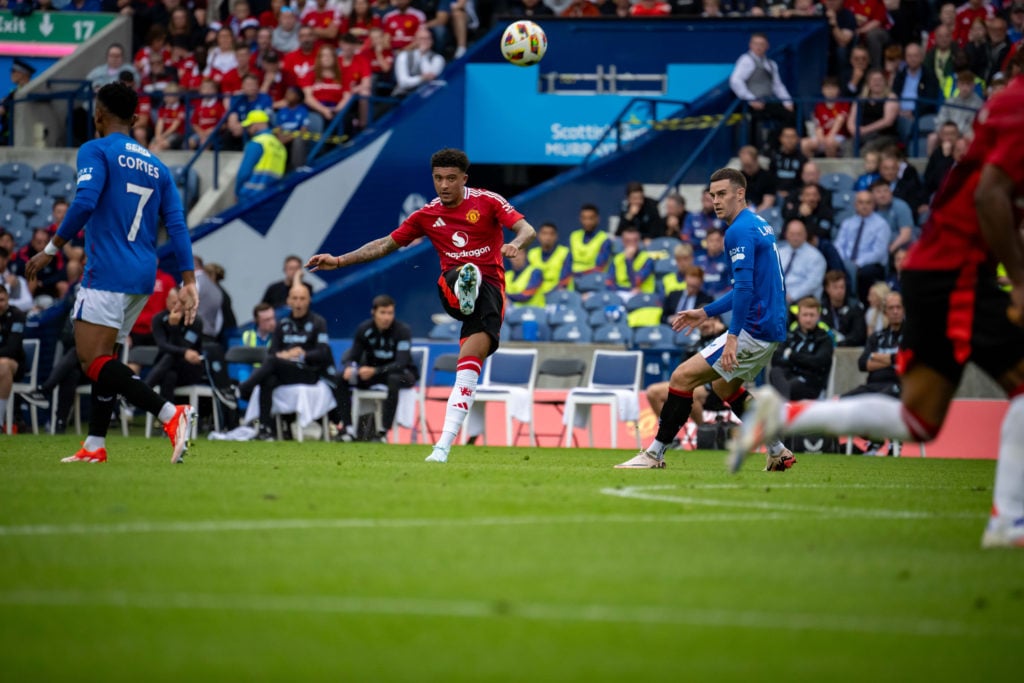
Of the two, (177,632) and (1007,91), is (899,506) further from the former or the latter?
(177,632)

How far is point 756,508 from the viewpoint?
8562 millimetres

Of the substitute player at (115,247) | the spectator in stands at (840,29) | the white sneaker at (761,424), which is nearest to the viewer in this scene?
the white sneaker at (761,424)

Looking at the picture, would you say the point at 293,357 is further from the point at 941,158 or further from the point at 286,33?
the point at 286,33

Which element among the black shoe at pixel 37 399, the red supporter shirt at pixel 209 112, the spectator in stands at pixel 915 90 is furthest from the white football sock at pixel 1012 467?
the red supporter shirt at pixel 209 112

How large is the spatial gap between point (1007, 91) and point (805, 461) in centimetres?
881

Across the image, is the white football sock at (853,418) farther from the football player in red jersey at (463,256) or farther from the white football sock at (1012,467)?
the football player in red jersey at (463,256)

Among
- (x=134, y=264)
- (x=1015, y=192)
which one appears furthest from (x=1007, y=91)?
(x=134, y=264)

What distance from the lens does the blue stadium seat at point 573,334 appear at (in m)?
21.1

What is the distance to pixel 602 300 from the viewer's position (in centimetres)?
2153

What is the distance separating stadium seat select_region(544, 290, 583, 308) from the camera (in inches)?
851

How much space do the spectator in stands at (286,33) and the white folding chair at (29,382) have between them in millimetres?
8490

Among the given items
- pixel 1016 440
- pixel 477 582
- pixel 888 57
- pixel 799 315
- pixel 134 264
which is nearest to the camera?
pixel 477 582

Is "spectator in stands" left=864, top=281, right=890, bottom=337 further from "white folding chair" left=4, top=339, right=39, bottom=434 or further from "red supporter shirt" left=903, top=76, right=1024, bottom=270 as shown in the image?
"red supporter shirt" left=903, top=76, right=1024, bottom=270

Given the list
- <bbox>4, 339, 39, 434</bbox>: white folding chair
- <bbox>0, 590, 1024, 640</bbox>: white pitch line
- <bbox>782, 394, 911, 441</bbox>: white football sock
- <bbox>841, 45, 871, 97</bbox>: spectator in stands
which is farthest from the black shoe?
<bbox>0, 590, 1024, 640</bbox>: white pitch line
